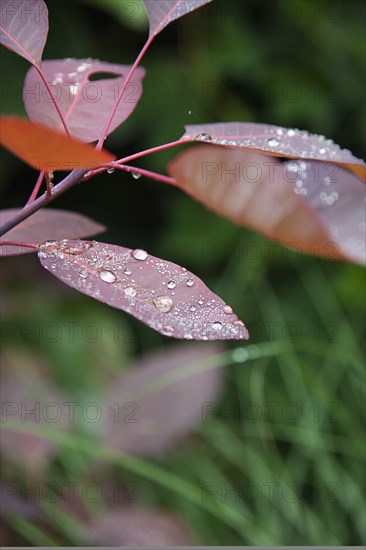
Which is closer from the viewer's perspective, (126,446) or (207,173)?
(207,173)

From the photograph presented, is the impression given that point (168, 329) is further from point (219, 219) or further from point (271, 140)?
point (219, 219)

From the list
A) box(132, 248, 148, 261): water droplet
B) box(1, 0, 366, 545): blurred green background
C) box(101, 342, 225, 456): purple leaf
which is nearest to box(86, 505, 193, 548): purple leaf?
box(101, 342, 225, 456): purple leaf

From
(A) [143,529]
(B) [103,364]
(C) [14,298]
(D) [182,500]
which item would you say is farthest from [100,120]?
(C) [14,298]

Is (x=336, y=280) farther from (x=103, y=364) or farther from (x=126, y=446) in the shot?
(x=126, y=446)

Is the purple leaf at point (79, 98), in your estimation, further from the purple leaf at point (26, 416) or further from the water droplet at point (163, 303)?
the purple leaf at point (26, 416)

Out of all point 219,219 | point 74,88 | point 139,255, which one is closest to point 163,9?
point 74,88

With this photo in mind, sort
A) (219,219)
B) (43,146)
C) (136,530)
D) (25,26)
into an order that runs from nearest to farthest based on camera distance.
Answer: (43,146) → (25,26) → (136,530) → (219,219)

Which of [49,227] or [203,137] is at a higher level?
[203,137]

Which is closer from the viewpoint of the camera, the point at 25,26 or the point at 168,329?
the point at 168,329
